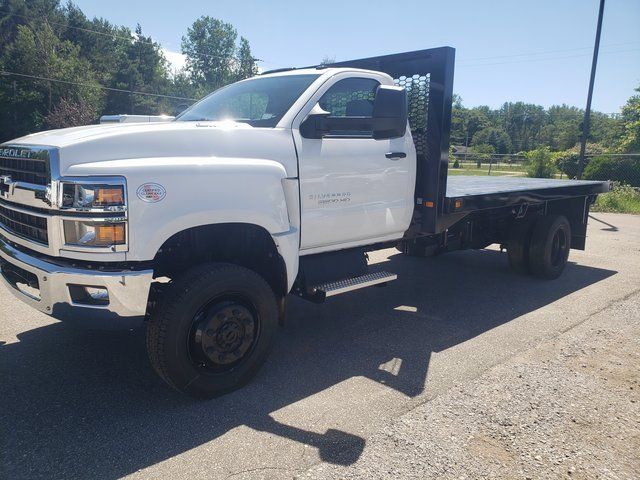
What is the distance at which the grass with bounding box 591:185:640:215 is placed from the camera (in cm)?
1527

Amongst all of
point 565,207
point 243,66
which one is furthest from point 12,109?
point 565,207

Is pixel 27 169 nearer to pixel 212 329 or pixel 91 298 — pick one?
pixel 91 298

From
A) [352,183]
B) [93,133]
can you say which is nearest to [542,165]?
[352,183]

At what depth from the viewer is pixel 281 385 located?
11.6 ft

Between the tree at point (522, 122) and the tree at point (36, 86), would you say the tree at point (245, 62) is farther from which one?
the tree at point (522, 122)

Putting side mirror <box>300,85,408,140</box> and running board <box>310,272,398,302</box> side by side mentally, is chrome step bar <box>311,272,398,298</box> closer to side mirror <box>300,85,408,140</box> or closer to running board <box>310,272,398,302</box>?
running board <box>310,272,398,302</box>

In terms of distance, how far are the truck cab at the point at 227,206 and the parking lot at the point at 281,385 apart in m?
0.37

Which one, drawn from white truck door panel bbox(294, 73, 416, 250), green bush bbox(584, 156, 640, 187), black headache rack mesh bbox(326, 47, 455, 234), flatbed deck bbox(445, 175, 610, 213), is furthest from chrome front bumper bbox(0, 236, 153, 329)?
green bush bbox(584, 156, 640, 187)

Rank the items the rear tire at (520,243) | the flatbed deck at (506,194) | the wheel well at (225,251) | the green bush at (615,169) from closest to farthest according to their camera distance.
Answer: the wheel well at (225,251), the flatbed deck at (506,194), the rear tire at (520,243), the green bush at (615,169)

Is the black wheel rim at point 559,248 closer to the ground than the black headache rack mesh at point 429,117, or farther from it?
closer to the ground

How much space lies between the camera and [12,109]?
40.6 meters

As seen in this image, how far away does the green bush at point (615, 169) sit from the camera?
19.9 m

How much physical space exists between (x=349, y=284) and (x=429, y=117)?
69.7 inches

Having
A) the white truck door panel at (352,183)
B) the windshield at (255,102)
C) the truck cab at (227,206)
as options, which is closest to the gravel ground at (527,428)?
the truck cab at (227,206)
